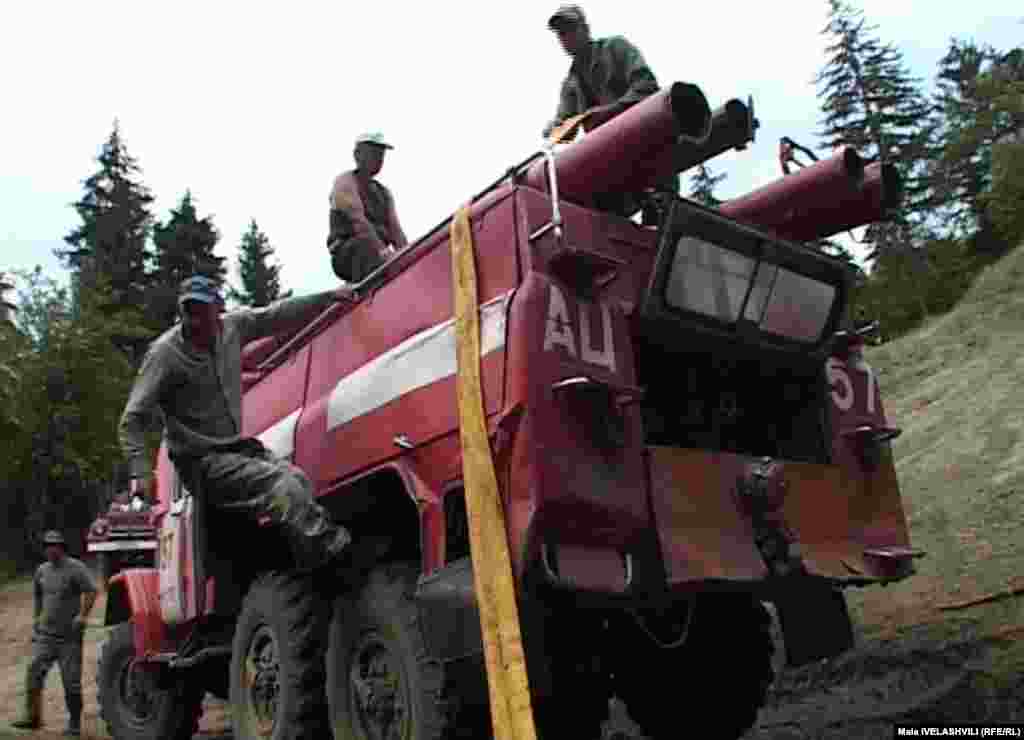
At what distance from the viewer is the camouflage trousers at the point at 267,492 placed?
4898 mm

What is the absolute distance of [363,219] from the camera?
6.43 m

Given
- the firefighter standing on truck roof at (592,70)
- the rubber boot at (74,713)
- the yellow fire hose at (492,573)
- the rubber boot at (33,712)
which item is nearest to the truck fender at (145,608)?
the rubber boot at (74,713)

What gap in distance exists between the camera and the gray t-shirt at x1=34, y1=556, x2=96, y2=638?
1003 cm

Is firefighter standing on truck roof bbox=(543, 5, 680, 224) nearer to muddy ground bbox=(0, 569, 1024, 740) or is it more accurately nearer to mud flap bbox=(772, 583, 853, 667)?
mud flap bbox=(772, 583, 853, 667)

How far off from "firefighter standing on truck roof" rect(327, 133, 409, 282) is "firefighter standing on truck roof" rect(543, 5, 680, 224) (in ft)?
3.92

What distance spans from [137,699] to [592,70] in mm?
4766

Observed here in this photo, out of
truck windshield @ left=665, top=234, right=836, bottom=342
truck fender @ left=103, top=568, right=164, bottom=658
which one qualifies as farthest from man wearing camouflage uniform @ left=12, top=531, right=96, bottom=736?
truck windshield @ left=665, top=234, right=836, bottom=342

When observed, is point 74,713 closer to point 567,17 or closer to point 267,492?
point 267,492

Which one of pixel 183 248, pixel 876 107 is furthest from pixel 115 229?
pixel 876 107

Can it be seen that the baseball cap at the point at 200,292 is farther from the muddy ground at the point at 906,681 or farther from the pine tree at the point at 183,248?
the pine tree at the point at 183,248

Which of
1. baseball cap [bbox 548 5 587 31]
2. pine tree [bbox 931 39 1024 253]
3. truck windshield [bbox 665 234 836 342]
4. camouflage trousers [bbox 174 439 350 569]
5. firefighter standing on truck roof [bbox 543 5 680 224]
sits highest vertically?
pine tree [bbox 931 39 1024 253]

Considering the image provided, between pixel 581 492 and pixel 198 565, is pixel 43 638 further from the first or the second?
pixel 581 492

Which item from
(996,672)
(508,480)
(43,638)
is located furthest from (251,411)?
(43,638)

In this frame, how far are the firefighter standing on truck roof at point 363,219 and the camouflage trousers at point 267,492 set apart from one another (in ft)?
4.34
